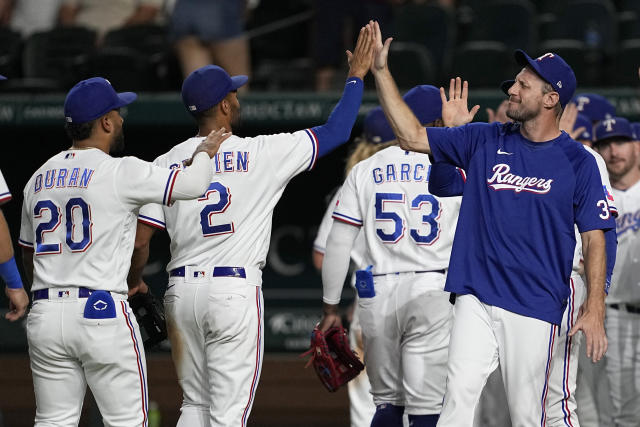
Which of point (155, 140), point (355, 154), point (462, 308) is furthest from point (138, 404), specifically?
point (155, 140)

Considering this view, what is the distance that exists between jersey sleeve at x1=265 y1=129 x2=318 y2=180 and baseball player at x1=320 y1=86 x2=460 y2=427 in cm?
52

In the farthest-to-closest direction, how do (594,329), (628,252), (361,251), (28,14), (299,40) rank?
(299,40)
(28,14)
(361,251)
(628,252)
(594,329)

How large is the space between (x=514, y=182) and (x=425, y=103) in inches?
43.0

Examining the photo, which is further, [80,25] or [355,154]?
[80,25]

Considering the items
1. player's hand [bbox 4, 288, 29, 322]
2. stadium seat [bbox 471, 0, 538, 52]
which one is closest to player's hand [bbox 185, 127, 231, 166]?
player's hand [bbox 4, 288, 29, 322]

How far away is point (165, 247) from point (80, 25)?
6.77 feet

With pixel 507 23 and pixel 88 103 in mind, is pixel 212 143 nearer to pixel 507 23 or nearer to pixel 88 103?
pixel 88 103

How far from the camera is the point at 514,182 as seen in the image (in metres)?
4.40

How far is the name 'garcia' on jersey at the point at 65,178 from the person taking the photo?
14.7 ft

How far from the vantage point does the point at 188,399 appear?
16.1 ft

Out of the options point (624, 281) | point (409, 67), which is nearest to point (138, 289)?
point (624, 281)

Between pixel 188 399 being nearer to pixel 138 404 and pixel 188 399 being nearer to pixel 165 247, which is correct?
pixel 138 404

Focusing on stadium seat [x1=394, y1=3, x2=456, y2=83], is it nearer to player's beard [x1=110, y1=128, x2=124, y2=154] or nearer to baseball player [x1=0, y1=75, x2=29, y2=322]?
player's beard [x1=110, y1=128, x2=124, y2=154]

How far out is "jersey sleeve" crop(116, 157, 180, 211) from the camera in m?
4.43
